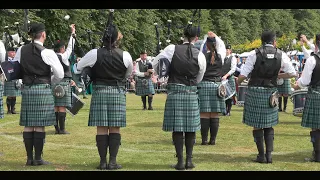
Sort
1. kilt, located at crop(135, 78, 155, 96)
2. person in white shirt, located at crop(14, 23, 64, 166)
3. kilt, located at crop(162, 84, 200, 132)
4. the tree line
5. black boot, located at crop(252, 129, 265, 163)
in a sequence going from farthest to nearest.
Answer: the tree line
kilt, located at crop(135, 78, 155, 96)
black boot, located at crop(252, 129, 265, 163)
person in white shirt, located at crop(14, 23, 64, 166)
kilt, located at crop(162, 84, 200, 132)

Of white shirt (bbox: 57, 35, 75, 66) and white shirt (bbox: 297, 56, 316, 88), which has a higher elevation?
white shirt (bbox: 57, 35, 75, 66)

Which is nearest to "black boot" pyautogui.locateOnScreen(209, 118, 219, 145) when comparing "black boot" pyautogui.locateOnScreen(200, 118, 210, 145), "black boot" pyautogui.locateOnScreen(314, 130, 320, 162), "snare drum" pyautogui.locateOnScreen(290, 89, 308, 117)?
"black boot" pyautogui.locateOnScreen(200, 118, 210, 145)

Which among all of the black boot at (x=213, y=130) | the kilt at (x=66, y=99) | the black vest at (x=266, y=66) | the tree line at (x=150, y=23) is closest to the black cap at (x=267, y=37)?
the black vest at (x=266, y=66)

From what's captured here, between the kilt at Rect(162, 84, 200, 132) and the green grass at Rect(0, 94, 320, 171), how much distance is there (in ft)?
1.70

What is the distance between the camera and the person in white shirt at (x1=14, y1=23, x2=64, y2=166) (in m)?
6.57

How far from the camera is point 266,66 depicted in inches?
268

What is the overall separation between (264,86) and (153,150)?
197cm

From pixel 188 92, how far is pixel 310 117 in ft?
5.78

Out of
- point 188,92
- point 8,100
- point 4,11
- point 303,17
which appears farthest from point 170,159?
point 303,17

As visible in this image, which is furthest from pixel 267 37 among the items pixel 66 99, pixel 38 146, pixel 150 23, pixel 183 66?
pixel 150 23

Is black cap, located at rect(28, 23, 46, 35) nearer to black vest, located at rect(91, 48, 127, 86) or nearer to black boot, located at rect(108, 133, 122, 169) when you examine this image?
black vest, located at rect(91, 48, 127, 86)

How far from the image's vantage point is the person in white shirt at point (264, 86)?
6.83 meters
